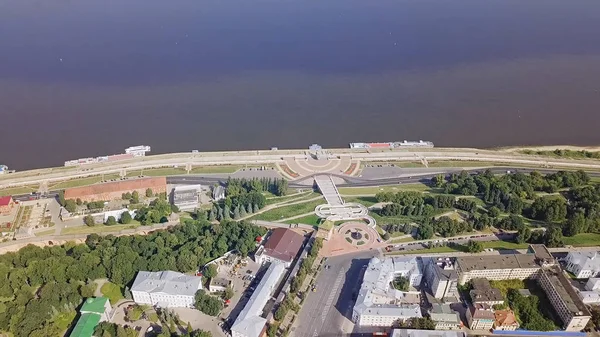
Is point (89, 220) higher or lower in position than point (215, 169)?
lower

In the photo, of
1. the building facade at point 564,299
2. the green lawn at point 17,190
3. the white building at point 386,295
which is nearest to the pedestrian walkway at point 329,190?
the white building at point 386,295

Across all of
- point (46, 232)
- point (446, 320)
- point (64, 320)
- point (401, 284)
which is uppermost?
point (46, 232)

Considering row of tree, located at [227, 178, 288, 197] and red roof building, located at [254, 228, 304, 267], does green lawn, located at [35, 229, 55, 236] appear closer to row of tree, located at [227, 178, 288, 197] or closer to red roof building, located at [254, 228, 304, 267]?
row of tree, located at [227, 178, 288, 197]

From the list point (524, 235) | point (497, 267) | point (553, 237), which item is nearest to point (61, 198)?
point (497, 267)

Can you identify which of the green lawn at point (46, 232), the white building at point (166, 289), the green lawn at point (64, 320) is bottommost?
the green lawn at point (64, 320)

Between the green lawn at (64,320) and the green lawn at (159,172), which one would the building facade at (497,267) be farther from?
the green lawn at (159,172)

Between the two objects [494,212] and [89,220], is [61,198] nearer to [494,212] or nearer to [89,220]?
[89,220]

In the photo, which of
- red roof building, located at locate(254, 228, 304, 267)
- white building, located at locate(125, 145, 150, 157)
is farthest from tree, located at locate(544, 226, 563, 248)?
white building, located at locate(125, 145, 150, 157)

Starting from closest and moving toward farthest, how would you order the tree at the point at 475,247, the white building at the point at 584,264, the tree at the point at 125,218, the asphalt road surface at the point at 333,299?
the asphalt road surface at the point at 333,299 → the white building at the point at 584,264 → the tree at the point at 475,247 → the tree at the point at 125,218
